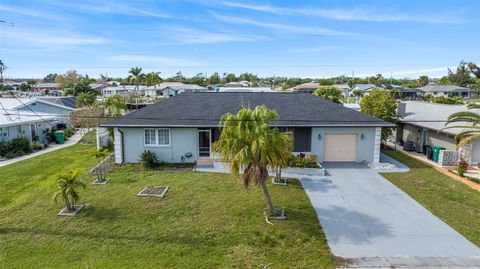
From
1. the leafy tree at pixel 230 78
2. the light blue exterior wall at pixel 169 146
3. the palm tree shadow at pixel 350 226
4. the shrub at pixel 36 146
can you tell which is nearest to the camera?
the palm tree shadow at pixel 350 226

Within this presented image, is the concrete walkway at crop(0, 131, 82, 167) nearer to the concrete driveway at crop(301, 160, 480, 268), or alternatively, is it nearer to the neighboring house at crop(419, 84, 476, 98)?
the concrete driveway at crop(301, 160, 480, 268)

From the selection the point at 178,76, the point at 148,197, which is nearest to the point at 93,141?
the point at 148,197

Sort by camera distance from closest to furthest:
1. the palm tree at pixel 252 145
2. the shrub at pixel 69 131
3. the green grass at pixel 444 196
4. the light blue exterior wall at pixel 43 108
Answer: the palm tree at pixel 252 145
the green grass at pixel 444 196
the shrub at pixel 69 131
the light blue exterior wall at pixel 43 108

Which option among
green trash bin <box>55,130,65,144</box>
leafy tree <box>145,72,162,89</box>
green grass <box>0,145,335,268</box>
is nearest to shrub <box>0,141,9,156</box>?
green trash bin <box>55,130,65,144</box>

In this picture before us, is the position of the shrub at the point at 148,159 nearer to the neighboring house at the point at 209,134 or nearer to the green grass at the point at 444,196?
the neighboring house at the point at 209,134

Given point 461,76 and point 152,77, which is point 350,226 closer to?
point 152,77

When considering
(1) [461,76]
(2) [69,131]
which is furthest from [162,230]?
(1) [461,76]

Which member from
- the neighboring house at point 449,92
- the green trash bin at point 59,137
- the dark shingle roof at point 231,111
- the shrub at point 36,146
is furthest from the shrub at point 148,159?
the neighboring house at point 449,92

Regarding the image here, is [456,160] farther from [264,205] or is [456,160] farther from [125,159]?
[125,159]
